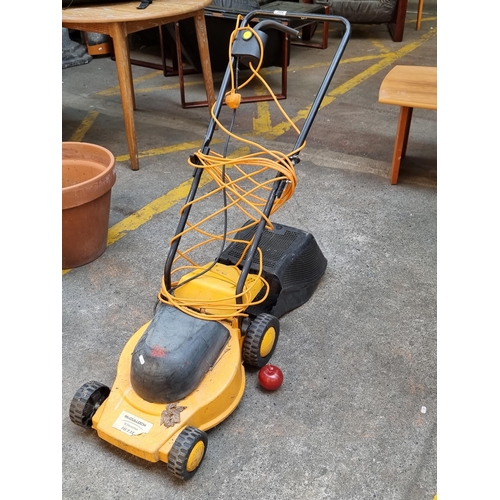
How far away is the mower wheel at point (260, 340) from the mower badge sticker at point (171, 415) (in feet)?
1.25

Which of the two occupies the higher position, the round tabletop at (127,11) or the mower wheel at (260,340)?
the round tabletop at (127,11)

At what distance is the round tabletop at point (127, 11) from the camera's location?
3344 millimetres

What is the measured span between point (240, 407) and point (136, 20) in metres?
2.40

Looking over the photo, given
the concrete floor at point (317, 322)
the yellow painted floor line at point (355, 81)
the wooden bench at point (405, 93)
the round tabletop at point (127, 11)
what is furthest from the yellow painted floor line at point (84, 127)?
the wooden bench at point (405, 93)

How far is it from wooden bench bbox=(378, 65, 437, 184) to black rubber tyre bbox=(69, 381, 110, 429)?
Answer: 223 centimetres

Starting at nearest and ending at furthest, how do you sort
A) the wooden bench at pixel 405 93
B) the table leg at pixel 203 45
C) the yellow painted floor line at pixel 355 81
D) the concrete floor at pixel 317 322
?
1. the concrete floor at pixel 317 322
2. the wooden bench at pixel 405 93
3. the table leg at pixel 203 45
4. the yellow painted floor line at pixel 355 81

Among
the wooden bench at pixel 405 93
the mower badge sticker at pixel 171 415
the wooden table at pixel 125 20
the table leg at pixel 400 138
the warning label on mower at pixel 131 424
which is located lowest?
the warning label on mower at pixel 131 424

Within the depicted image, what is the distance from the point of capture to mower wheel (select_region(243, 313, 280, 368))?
2.12 m

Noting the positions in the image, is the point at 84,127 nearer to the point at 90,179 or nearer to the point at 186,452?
the point at 90,179

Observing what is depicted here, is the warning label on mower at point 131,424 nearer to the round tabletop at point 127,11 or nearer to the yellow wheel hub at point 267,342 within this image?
the yellow wheel hub at point 267,342

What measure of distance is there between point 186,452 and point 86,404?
15.5 inches

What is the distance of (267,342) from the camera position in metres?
2.19

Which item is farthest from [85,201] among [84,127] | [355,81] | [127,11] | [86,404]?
[355,81]

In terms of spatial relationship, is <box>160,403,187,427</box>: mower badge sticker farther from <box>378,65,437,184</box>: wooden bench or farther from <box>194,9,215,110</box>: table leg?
<box>194,9,215,110</box>: table leg
